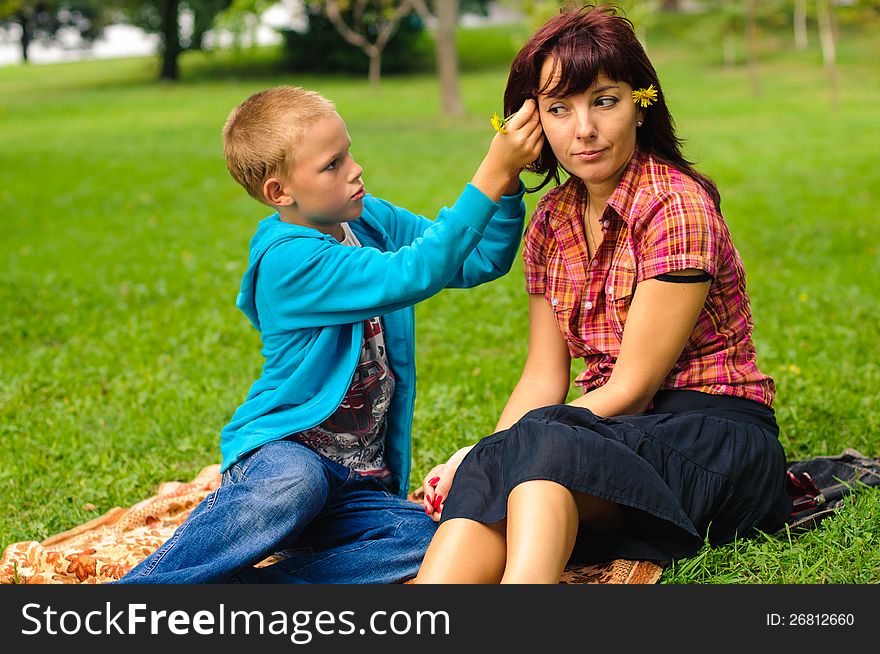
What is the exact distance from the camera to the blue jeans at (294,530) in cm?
305

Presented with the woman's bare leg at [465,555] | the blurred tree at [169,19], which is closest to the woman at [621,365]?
the woman's bare leg at [465,555]

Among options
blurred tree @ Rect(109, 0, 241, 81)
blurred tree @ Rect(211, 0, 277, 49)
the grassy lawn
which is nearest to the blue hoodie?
the grassy lawn

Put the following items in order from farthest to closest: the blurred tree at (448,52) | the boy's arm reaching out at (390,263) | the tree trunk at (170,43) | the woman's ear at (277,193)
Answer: the tree trunk at (170,43)
the blurred tree at (448,52)
the woman's ear at (277,193)
the boy's arm reaching out at (390,263)

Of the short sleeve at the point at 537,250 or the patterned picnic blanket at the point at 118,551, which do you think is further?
the short sleeve at the point at 537,250

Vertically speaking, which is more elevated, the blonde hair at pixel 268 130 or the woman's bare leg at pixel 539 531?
the blonde hair at pixel 268 130

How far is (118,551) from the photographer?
12.0 ft

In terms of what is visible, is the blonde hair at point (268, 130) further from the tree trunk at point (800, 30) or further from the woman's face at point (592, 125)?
the tree trunk at point (800, 30)

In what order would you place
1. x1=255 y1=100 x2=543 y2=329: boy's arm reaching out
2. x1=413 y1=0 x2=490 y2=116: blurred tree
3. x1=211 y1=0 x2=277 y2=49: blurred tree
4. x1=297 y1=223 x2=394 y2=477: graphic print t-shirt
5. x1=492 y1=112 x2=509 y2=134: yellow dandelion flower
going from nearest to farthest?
x1=255 y1=100 x2=543 y2=329: boy's arm reaching out
x1=492 y1=112 x2=509 y2=134: yellow dandelion flower
x1=297 y1=223 x2=394 y2=477: graphic print t-shirt
x1=211 y1=0 x2=277 y2=49: blurred tree
x1=413 y1=0 x2=490 y2=116: blurred tree

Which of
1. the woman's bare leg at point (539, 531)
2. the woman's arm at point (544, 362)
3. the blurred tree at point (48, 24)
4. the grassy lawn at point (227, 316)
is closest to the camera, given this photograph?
the woman's bare leg at point (539, 531)

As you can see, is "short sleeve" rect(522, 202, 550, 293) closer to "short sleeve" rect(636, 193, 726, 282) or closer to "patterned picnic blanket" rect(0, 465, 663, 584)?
"short sleeve" rect(636, 193, 726, 282)

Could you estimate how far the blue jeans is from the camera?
3051 millimetres

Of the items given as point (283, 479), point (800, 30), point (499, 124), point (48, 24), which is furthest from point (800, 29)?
point (283, 479)

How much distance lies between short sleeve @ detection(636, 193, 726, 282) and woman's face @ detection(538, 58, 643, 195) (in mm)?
197

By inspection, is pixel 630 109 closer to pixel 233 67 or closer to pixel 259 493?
pixel 259 493
